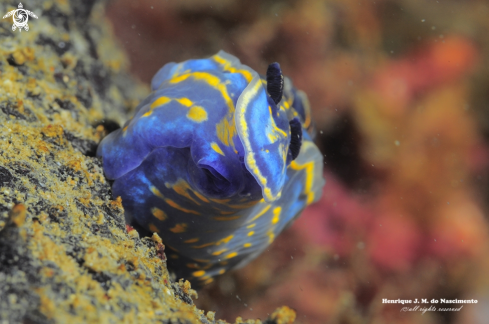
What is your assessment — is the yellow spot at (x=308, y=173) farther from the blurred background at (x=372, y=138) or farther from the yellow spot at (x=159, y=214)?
the blurred background at (x=372, y=138)

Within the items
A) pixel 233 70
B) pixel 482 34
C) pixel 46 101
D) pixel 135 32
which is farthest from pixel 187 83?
pixel 482 34

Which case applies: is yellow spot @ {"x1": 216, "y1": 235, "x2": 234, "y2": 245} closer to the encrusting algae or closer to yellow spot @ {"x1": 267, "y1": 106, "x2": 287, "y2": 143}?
the encrusting algae

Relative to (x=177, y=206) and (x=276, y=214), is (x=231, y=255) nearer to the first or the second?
(x=276, y=214)

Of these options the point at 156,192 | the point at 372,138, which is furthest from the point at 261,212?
the point at 372,138

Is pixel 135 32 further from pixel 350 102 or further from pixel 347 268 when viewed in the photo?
pixel 347 268

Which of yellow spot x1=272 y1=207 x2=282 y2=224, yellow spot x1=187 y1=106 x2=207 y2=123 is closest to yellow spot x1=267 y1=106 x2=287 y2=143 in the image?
yellow spot x1=187 y1=106 x2=207 y2=123

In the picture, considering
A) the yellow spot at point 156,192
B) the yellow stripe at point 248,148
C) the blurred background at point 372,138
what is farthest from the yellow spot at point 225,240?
the blurred background at point 372,138

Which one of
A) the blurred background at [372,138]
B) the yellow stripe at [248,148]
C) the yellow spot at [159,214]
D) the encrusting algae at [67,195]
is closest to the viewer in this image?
the encrusting algae at [67,195]
